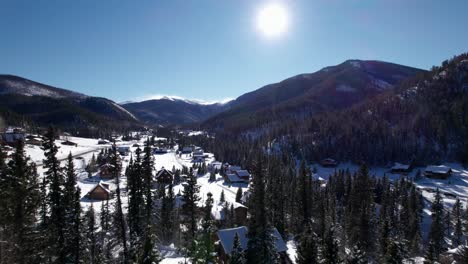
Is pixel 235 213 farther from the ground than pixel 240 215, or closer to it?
farther from the ground

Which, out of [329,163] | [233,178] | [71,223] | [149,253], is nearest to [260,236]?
[149,253]

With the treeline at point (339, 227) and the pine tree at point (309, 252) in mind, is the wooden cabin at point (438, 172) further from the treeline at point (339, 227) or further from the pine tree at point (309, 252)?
the pine tree at point (309, 252)

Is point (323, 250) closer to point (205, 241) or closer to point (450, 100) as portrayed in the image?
point (205, 241)

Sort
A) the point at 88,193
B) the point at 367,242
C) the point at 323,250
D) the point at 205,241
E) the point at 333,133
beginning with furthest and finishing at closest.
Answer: the point at 333,133
the point at 88,193
the point at 367,242
the point at 205,241
the point at 323,250

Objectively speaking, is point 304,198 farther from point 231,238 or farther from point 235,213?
point 235,213

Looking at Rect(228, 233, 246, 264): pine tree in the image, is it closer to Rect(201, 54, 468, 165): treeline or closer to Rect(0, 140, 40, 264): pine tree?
Rect(0, 140, 40, 264): pine tree

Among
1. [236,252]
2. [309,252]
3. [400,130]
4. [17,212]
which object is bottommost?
[236,252]

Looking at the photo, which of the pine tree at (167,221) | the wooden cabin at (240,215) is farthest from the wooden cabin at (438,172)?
the pine tree at (167,221)

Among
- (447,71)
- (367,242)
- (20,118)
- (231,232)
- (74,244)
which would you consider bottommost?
(367,242)

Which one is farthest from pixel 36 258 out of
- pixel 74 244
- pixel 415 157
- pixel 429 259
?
pixel 415 157
